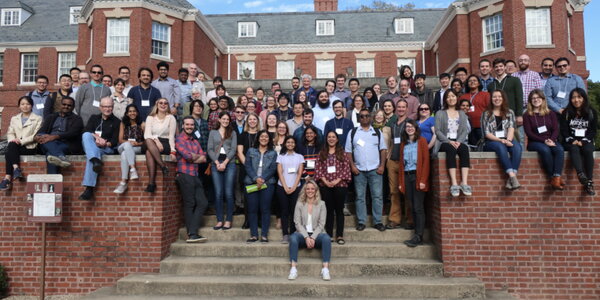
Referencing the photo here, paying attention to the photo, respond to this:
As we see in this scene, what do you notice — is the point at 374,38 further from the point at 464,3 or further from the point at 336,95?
the point at 336,95

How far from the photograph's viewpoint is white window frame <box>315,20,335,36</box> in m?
29.2

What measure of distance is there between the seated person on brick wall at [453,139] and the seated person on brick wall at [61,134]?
5.71 m

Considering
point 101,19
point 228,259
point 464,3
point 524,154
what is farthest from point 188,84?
point 464,3

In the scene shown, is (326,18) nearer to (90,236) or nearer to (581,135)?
(581,135)

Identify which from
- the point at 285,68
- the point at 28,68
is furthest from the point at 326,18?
the point at 28,68

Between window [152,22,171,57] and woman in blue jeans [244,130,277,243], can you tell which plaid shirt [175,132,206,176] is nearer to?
woman in blue jeans [244,130,277,243]

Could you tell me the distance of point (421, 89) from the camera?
303 inches

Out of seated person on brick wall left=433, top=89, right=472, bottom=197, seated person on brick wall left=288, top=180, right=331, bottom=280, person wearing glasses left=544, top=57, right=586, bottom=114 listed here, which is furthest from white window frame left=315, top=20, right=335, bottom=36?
seated person on brick wall left=288, top=180, right=331, bottom=280

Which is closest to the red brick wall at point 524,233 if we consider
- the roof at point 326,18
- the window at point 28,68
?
the roof at point 326,18

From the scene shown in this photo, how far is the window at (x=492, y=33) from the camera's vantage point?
18.2 meters

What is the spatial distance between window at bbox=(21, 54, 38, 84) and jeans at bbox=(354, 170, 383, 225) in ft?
87.9

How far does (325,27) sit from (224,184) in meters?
25.3

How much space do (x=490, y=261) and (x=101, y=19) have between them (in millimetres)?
20210

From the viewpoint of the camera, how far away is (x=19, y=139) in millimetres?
6125
